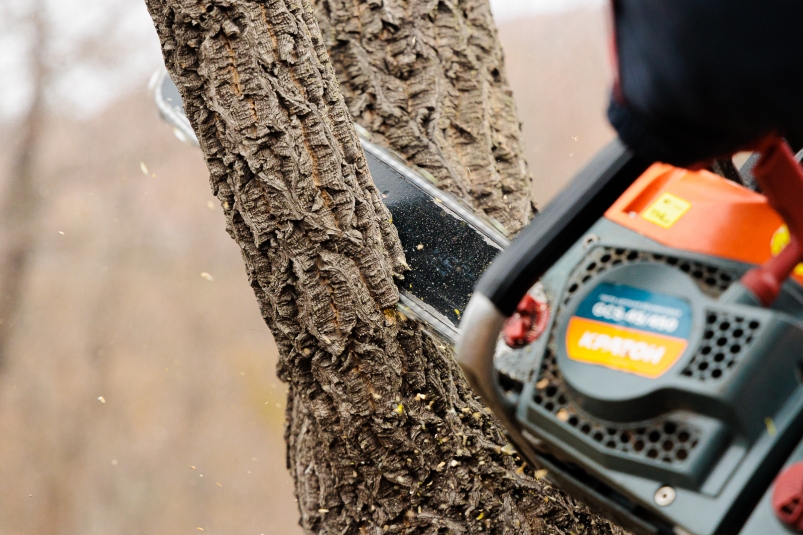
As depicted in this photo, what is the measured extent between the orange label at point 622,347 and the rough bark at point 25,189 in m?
6.87

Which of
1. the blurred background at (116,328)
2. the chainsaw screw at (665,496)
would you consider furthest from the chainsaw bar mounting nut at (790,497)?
the blurred background at (116,328)

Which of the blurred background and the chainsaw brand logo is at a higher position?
the chainsaw brand logo

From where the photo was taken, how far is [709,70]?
62 cm

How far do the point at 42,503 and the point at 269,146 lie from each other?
6.74 meters

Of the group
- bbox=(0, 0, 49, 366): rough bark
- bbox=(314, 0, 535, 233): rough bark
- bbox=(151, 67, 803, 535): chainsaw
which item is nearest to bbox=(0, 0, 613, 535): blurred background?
bbox=(0, 0, 49, 366): rough bark

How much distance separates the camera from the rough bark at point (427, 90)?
1.90m

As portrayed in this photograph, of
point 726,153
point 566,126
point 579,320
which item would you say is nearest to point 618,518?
point 579,320

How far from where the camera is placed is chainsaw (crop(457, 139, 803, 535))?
756 mm

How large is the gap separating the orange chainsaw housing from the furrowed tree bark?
611 millimetres

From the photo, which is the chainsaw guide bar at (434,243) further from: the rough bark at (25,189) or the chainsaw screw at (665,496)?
the rough bark at (25,189)

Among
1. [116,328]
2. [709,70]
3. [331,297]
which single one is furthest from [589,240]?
[116,328]

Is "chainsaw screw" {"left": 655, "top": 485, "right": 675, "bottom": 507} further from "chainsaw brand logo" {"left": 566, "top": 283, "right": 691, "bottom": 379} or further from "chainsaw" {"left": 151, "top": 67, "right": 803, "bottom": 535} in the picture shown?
"chainsaw brand logo" {"left": 566, "top": 283, "right": 691, "bottom": 379}

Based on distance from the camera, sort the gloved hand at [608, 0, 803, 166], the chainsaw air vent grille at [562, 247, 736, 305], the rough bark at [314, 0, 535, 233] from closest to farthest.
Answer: the gloved hand at [608, 0, 803, 166], the chainsaw air vent grille at [562, 247, 736, 305], the rough bark at [314, 0, 535, 233]

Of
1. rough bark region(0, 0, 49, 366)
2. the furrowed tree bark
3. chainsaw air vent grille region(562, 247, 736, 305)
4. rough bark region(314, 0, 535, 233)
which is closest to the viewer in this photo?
chainsaw air vent grille region(562, 247, 736, 305)
